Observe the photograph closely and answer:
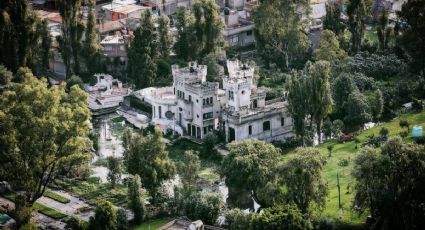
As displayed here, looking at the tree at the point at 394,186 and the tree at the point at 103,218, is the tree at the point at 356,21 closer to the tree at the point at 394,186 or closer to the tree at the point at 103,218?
the tree at the point at 394,186

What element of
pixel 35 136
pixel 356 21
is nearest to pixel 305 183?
pixel 35 136

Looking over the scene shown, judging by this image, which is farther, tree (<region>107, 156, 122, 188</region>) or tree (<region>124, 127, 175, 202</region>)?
tree (<region>107, 156, 122, 188</region>)

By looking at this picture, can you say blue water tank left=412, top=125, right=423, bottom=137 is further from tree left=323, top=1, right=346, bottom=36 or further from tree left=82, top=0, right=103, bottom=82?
tree left=82, top=0, right=103, bottom=82

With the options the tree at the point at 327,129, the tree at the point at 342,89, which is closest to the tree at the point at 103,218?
the tree at the point at 327,129

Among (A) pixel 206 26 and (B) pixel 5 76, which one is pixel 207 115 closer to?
(A) pixel 206 26

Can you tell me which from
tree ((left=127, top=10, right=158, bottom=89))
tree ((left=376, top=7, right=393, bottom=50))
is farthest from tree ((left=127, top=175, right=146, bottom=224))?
tree ((left=376, top=7, right=393, bottom=50))

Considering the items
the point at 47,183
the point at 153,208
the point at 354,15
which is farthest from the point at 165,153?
the point at 354,15
